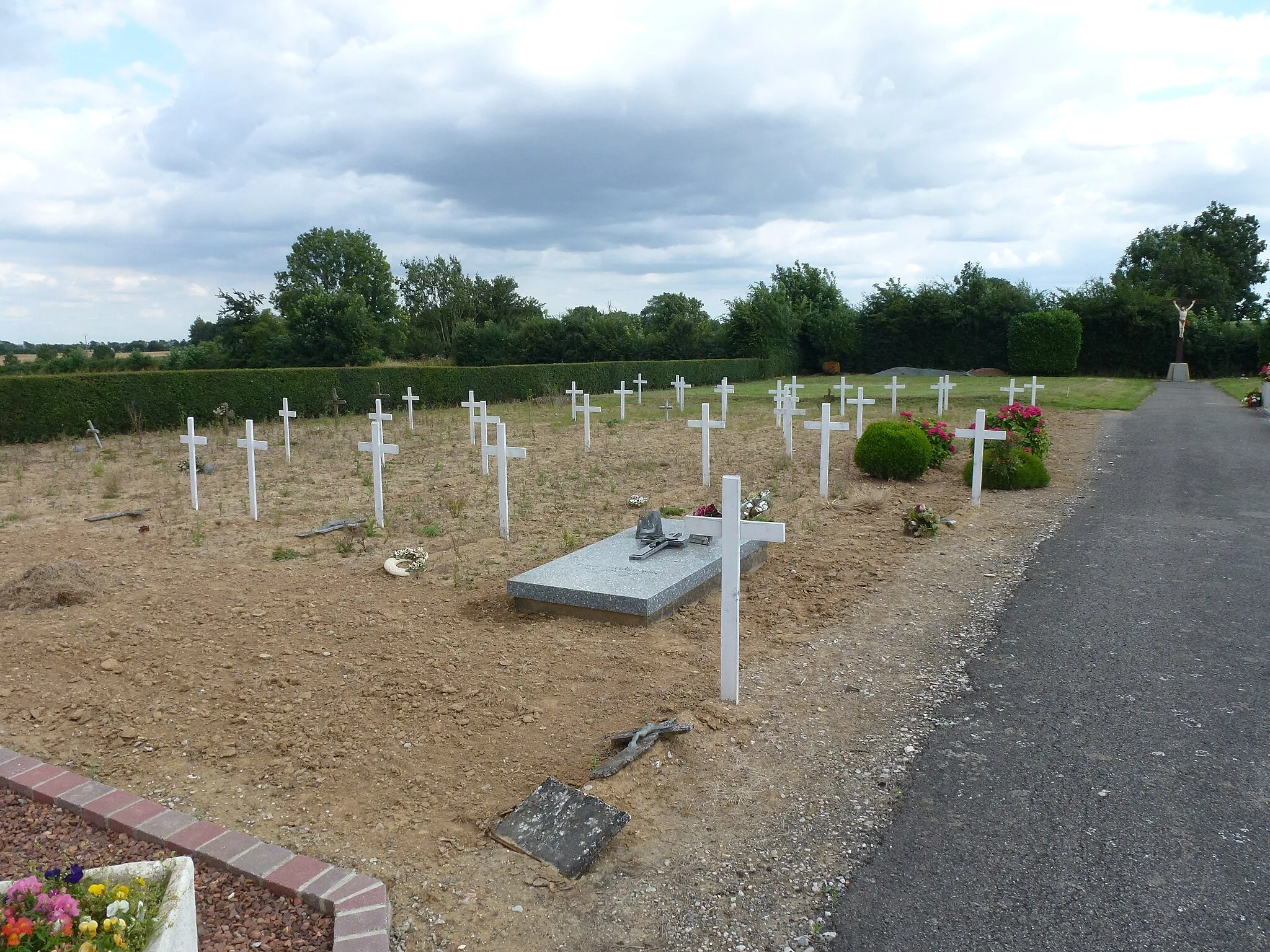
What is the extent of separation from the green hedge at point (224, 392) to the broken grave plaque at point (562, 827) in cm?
1822

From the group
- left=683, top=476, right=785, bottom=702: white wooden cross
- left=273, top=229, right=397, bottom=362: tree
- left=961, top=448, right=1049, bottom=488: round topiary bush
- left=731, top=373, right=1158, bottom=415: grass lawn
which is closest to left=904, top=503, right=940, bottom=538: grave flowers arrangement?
left=961, top=448, right=1049, bottom=488: round topiary bush

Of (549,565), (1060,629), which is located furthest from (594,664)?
(1060,629)

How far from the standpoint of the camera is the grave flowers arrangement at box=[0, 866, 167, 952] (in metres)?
2.04

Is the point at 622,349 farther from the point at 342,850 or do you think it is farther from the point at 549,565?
the point at 342,850

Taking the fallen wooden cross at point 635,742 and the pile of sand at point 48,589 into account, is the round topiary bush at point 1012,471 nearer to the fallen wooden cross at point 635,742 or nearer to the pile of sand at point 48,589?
the fallen wooden cross at point 635,742

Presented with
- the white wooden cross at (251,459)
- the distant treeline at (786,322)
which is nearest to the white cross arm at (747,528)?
the white wooden cross at (251,459)

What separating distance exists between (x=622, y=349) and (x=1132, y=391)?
23.0 metres

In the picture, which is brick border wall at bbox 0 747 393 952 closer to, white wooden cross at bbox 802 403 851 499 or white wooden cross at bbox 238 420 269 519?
white wooden cross at bbox 238 420 269 519

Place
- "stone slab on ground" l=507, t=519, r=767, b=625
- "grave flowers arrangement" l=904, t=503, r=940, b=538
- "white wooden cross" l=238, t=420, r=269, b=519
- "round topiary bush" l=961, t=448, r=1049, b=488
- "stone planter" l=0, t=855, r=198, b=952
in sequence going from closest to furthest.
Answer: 1. "stone planter" l=0, t=855, r=198, b=952
2. "stone slab on ground" l=507, t=519, r=767, b=625
3. "grave flowers arrangement" l=904, t=503, r=940, b=538
4. "white wooden cross" l=238, t=420, r=269, b=519
5. "round topiary bush" l=961, t=448, r=1049, b=488

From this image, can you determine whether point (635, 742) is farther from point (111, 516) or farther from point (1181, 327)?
point (1181, 327)

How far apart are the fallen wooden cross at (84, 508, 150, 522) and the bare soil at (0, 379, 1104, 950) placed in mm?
103

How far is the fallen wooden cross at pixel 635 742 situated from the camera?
367cm

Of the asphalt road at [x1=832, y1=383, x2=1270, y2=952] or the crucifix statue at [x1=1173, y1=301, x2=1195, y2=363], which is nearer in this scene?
the asphalt road at [x1=832, y1=383, x2=1270, y2=952]

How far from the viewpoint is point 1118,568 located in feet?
22.5
